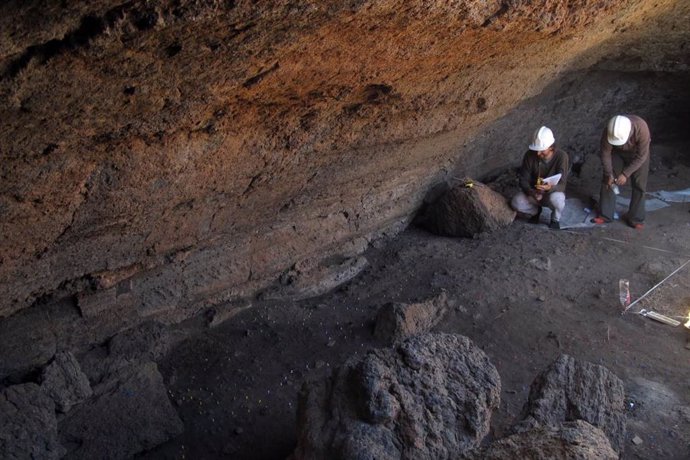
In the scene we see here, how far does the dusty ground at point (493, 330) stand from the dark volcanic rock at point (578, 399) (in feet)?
2.87

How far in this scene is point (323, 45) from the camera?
14.2 ft

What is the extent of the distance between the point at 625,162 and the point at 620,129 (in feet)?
2.22

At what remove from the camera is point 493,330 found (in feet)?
21.0

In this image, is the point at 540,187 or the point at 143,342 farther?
the point at 540,187

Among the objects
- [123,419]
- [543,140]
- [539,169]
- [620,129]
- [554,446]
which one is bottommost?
[539,169]

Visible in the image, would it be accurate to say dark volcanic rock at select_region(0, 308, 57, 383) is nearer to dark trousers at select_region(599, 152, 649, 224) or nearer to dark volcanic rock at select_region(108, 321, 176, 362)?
dark volcanic rock at select_region(108, 321, 176, 362)

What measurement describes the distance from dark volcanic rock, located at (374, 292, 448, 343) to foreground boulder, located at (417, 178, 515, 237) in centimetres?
184

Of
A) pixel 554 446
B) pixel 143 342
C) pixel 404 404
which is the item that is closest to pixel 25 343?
pixel 143 342

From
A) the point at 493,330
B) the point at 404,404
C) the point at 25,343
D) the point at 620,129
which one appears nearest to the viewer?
the point at 404,404

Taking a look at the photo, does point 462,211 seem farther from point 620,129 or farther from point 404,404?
point 404,404

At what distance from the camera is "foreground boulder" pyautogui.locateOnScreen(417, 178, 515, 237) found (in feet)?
26.1

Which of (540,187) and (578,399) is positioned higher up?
(578,399)

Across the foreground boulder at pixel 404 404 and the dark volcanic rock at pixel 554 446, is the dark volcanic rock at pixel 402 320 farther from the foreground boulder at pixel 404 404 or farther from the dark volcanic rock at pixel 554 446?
the dark volcanic rock at pixel 554 446

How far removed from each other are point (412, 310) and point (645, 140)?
3.96 meters
